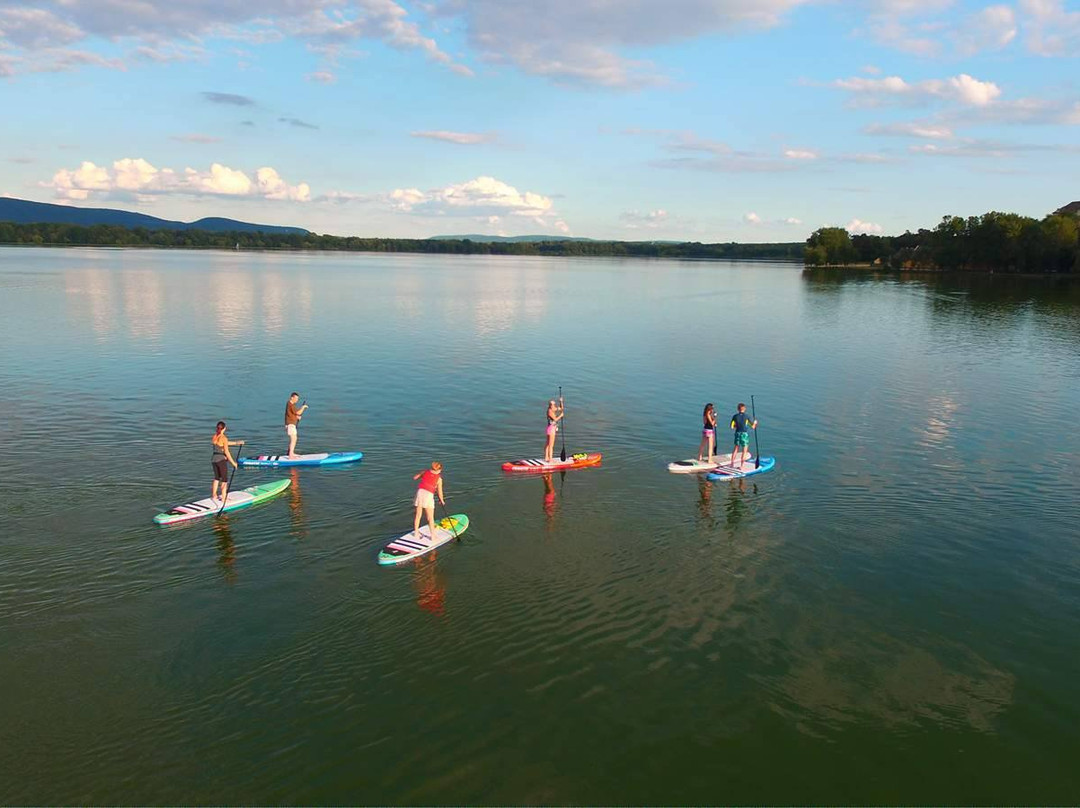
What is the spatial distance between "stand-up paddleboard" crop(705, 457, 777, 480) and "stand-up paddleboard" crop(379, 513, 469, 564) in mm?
9603

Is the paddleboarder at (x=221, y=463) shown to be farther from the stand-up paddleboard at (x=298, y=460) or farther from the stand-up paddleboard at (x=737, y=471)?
the stand-up paddleboard at (x=737, y=471)

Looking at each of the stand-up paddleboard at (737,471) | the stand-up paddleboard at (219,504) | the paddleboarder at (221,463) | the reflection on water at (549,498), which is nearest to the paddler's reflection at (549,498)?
the reflection on water at (549,498)

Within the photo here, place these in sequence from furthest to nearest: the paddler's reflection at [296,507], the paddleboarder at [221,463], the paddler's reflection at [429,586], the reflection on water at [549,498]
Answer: the reflection on water at [549,498], the paddleboarder at [221,463], the paddler's reflection at [296,507], the paddler's reflection at [429,586]

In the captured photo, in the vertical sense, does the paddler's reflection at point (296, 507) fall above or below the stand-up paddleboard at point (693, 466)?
below

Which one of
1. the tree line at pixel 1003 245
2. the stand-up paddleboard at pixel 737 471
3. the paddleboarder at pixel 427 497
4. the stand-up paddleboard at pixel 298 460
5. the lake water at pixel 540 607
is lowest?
the lake water at pixel 540 607

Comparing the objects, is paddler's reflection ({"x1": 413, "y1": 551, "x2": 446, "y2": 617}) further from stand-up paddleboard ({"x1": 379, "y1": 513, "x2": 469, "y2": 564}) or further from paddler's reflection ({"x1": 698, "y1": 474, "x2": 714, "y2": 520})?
paddler's reflection ({"x1": 698, "y1": 474, "x2": 714, "y2": 520})

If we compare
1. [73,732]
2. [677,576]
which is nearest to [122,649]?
[73,732]

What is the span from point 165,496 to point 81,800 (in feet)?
42.5

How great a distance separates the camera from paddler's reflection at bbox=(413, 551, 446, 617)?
16156 mm

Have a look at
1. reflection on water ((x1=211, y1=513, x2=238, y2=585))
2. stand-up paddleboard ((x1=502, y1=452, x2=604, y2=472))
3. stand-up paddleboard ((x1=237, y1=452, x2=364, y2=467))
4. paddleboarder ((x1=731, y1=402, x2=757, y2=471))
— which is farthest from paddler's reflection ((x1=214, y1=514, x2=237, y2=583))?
paddleboarder ((x1=731, y1=402, x2=757, y2=471))

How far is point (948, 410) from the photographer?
118ft

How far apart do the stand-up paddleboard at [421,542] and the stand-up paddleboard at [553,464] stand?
5.43m

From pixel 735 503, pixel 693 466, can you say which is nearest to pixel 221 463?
pixel 693 466

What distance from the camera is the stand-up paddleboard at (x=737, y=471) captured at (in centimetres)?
2511
